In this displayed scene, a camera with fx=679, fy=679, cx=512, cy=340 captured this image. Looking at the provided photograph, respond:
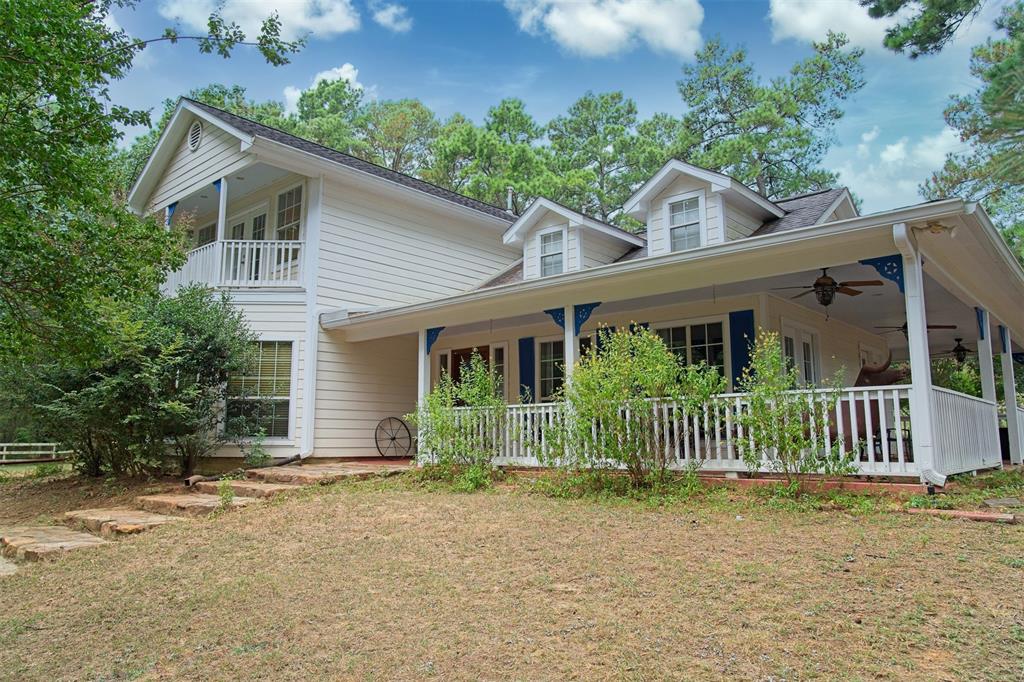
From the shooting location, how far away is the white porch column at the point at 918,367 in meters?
6.19

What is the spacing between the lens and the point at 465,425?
9.18 meters

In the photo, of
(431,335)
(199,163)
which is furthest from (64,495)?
(199,163)

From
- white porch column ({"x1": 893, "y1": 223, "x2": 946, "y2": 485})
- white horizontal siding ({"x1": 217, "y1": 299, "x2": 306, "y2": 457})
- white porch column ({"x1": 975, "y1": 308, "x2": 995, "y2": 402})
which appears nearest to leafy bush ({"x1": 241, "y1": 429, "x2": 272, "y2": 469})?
white horizontal siding ({"x1": 217, "y1": 299, "x2": 306, "y2": 457})

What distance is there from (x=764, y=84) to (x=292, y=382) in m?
23.5

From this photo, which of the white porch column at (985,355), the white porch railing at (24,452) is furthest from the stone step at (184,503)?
the white porch railing at (24,452)

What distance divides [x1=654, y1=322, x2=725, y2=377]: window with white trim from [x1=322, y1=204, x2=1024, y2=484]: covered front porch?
0.02 meters

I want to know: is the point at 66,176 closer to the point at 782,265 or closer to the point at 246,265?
the point at 782,265

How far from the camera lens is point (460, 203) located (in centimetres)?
1454

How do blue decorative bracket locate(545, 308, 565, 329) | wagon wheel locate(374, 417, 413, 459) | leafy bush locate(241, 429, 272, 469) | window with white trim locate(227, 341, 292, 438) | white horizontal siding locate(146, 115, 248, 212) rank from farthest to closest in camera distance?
white horizontal siding locate(146, 115, 248, 212) → wagon wheel locate(374, 417, 413, 459) → window with white trim locate(227, 341, 292, 438) → leafy bush locate(241, 429, 272, 469) → blue decorative bracket locate(545, 308, 565, 329)

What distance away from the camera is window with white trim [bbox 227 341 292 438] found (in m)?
11.6

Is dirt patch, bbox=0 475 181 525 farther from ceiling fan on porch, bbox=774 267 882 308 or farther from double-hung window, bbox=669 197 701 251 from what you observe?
ceiling fan on porch, bbox=774 267 882 308

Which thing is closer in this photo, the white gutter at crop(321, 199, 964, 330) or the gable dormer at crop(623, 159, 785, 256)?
the white gutter at crop(321, 199, 964, 330)

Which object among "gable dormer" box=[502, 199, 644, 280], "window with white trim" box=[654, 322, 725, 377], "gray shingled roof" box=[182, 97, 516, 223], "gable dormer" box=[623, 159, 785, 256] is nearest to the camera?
"window with white trim" box=[654, 322, 725, 377]

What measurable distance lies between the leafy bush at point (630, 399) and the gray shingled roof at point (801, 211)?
4085 mm
